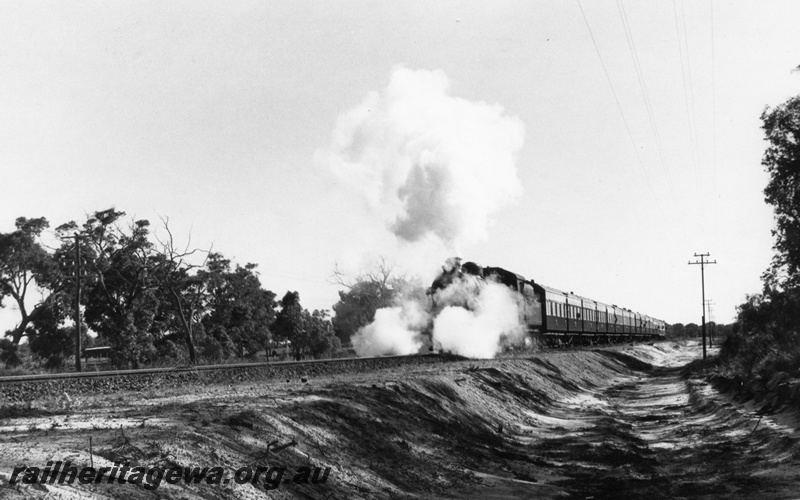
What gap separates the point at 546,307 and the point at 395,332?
1089 cm

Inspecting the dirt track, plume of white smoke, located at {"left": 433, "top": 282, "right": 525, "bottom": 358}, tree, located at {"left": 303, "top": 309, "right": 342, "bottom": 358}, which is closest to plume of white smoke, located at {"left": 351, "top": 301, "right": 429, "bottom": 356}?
plume of white smoke, located at {"left": 433, "top": 282, "right": 525, "bottom": 358}

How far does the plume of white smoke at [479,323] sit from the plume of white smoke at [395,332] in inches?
41.5

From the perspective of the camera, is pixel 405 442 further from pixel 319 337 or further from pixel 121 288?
pixel 319 337

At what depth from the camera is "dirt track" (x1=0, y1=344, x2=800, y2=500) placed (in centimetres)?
823

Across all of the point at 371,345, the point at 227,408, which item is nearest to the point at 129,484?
the point at 227,408

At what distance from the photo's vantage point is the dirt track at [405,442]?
823 cm

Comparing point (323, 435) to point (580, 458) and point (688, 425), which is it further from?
point (688, 425)

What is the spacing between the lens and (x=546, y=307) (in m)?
37.0

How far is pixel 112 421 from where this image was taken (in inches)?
395

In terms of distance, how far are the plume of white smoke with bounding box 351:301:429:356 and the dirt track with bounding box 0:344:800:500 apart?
7872 millimetres

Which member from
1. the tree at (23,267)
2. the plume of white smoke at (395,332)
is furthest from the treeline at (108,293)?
the plume of white smoke at (395,332)

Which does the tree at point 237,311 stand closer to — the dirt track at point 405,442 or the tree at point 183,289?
the tree at point 183,289

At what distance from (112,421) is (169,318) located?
147ft

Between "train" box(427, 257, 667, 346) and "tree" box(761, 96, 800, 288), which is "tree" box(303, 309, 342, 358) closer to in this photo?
"train" box(427, 257, 667, 346)
